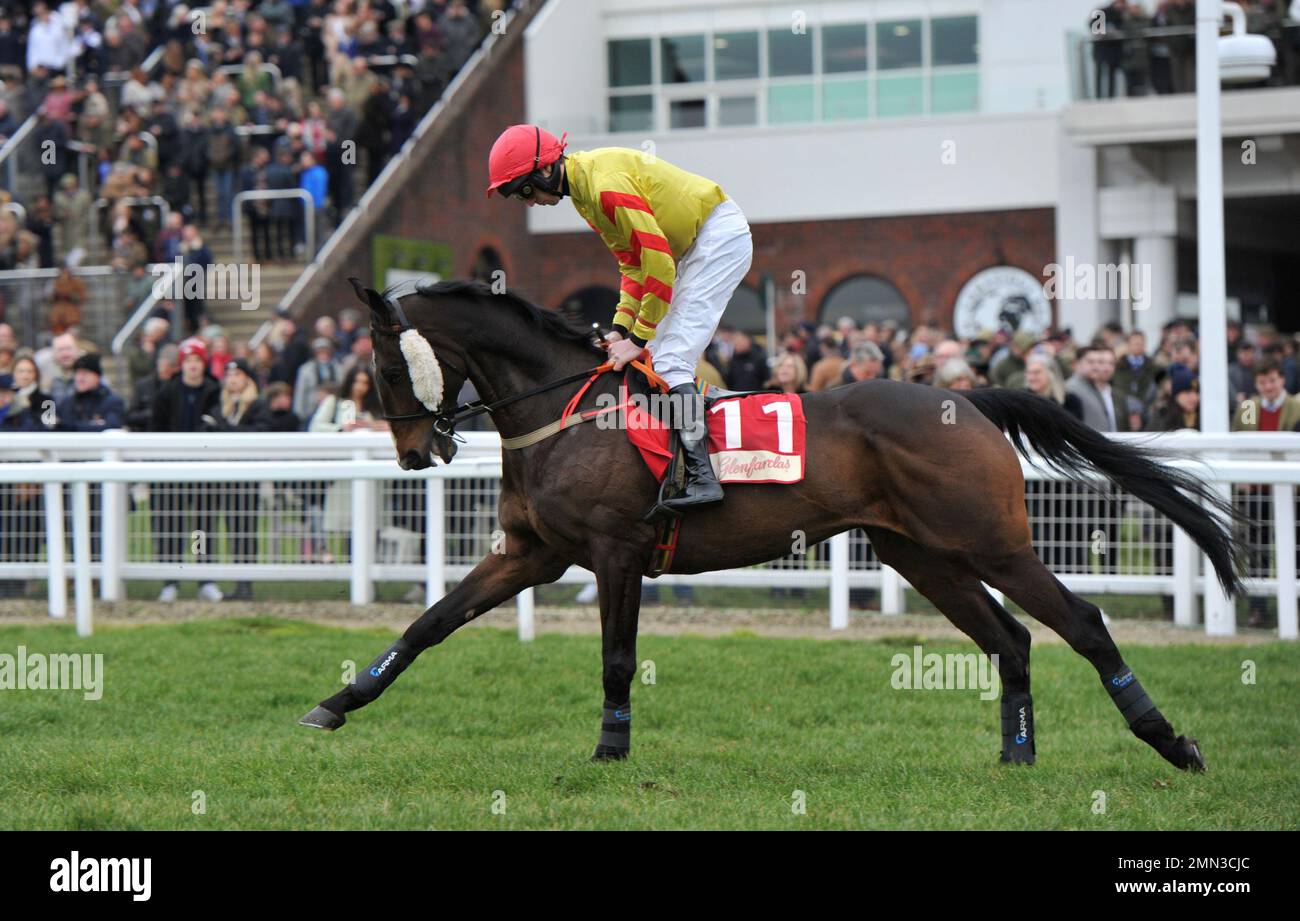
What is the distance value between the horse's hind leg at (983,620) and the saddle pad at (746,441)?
0.46 meters

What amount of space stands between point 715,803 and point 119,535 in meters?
5.94

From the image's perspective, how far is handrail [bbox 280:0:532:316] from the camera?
61.2ft

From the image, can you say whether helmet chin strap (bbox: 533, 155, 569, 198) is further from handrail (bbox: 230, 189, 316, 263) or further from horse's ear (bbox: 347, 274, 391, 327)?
handrail (bbox: 230, 189, 316, 263)

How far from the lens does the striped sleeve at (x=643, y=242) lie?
5.64 metres

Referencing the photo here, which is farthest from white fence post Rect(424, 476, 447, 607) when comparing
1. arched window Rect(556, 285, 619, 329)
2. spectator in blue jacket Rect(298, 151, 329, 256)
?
arched window Rect(556, 285, 619, 329)

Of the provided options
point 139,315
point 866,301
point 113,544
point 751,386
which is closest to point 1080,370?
point 751,386

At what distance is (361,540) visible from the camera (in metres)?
9.69

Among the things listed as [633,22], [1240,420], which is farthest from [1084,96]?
[1240,420]

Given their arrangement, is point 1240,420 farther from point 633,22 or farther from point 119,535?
point 633,22

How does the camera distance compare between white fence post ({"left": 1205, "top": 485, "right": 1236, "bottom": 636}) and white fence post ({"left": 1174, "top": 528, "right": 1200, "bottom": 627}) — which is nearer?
white fence post ({"left": 1205, "top": 485, "right": 1236, "bottom": 636})

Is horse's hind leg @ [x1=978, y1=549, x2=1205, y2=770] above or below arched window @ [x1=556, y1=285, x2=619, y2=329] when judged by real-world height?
below

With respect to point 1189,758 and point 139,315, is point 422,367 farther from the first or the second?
point 139,315

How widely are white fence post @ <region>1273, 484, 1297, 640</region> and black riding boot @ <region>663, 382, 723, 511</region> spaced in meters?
4.05

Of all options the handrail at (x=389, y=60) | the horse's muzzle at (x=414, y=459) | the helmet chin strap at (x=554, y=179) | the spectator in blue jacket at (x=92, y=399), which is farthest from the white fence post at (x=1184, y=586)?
the handrail at (x=389, y=60)
